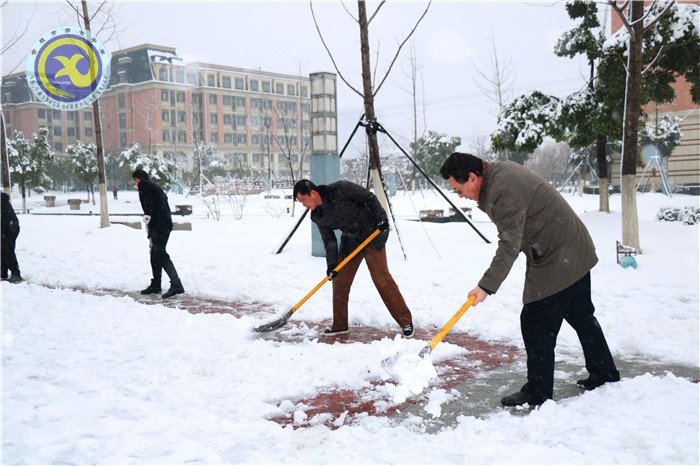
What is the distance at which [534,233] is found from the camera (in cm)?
337

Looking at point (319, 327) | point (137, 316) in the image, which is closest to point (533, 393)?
point (319, 327)

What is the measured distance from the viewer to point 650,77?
12.0 m

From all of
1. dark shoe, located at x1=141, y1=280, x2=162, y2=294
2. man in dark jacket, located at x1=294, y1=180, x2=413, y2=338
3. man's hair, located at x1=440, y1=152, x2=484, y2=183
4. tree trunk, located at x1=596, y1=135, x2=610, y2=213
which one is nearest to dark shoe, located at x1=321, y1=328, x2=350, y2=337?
man in dark jacket, located at x1=294, y1=180, x2=413, y2=338

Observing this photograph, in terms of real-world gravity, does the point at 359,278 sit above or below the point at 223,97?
below

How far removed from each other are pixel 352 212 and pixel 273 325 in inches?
53.1

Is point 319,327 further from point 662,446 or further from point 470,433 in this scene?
point 662,446

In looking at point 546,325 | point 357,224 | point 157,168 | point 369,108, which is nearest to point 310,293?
point 357,224

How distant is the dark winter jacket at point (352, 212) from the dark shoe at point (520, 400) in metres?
1.94

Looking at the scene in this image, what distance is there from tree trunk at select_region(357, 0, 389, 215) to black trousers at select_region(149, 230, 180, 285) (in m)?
3.66

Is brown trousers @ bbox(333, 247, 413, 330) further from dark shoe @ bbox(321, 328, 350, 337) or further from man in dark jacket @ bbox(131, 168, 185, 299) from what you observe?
man in dark jacket @ bbox(131, 168, 185, 299)

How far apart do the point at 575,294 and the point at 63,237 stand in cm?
1425

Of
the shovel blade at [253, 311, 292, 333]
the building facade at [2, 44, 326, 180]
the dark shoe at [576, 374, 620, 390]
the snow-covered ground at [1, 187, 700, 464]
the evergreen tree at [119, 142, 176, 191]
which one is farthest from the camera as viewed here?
the building facade at [2, 44, 326, 180]

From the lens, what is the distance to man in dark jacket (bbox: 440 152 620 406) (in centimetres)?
328

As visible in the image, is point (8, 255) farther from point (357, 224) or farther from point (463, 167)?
point (463, 167)
